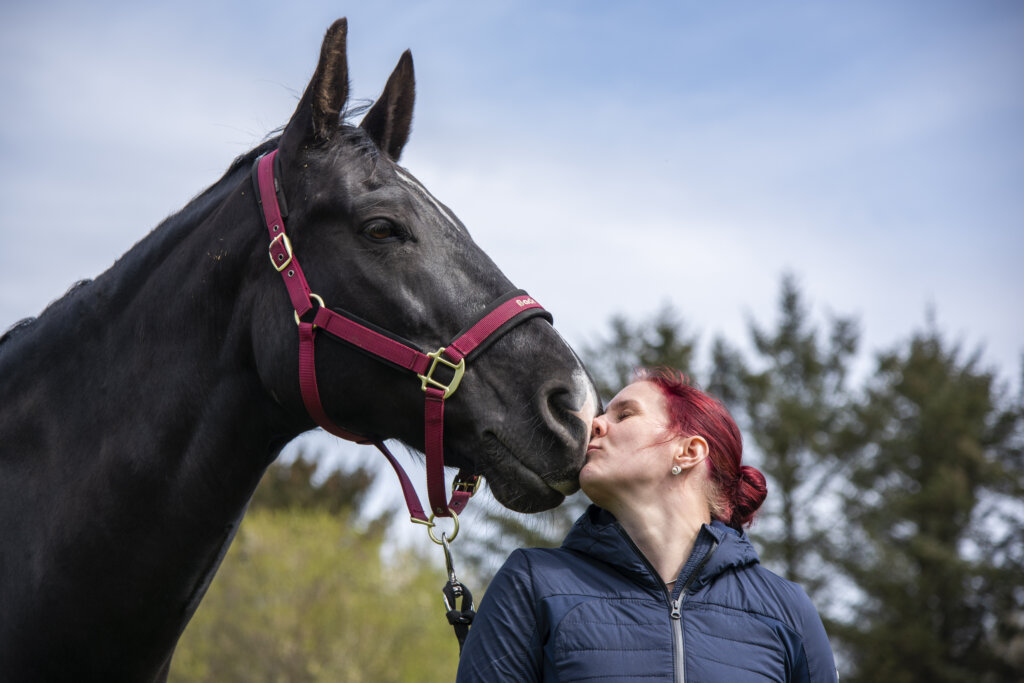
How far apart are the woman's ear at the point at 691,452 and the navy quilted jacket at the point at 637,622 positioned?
0.24 m

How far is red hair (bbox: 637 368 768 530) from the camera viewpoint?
2.79 meters

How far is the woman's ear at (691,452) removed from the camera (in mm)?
2723

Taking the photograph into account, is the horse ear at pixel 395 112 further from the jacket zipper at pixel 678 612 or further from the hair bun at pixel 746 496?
the hair bun at pixel 746 496

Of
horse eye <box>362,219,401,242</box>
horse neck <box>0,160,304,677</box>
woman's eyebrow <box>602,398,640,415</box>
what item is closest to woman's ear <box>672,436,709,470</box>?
woman's eyebrow <box>602,398,640,415</box>

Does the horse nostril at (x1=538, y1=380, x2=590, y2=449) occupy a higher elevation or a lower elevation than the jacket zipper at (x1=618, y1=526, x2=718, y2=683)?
higher

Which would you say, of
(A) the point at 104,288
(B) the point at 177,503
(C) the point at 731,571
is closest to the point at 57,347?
(A) the point at 104,288

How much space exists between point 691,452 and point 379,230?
4.00 ft

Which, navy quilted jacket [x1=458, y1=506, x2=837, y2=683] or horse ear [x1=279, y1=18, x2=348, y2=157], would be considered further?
horse ear [x1=279, y1=18, x2=348, y2=157]

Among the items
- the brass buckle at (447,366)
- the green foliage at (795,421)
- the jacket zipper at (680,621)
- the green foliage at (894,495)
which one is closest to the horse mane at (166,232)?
the brass buckle at (447,366)

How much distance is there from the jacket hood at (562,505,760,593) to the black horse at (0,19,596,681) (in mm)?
226

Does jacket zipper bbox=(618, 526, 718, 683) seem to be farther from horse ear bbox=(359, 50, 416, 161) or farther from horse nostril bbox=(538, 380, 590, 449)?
horse ear bbox=(359, 50, 416, 161)

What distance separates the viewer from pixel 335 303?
8.25ft

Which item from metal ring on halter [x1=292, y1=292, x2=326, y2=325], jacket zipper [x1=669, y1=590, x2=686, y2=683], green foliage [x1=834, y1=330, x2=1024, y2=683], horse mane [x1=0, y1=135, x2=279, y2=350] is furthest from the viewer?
green foliage [x1=834, y1=330, x2=1024, y2=683]

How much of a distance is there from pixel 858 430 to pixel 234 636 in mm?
20255
